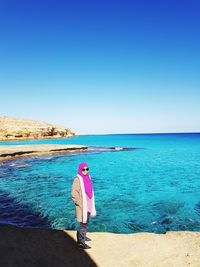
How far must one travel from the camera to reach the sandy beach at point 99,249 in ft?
24.8

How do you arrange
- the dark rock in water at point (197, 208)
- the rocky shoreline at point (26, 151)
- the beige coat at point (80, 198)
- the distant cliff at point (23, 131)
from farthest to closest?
the distant cliff at point (23, 131), the rocky shoreline at point (26, 151), the dark rock in water at point (197, 208), the beige coat at point (80, 198)

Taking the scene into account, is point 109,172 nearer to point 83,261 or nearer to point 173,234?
point 173,234

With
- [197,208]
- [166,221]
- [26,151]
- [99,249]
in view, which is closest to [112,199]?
[197,208]

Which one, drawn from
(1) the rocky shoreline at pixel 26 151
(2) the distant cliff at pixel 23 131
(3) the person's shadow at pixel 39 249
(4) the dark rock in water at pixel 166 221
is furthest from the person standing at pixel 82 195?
(2) the distant cliff at pixel 23 131

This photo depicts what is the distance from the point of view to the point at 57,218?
13.4 m

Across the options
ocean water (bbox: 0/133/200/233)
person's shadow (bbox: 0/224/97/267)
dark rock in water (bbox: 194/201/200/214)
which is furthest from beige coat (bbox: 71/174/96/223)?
dark rock in water (bbox: 194/201/200/214)

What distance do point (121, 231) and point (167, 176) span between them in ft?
54.1

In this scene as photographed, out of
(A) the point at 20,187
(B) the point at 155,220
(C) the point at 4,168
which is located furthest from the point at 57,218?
(C) the point at 4,168

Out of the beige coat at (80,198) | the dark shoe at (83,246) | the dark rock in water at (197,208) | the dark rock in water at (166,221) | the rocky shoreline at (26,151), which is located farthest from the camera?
the rocky shoreline at (26,151)

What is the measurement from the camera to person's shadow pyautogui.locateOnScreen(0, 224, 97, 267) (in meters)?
7.48

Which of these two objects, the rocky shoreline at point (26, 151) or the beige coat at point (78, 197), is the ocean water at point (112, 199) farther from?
the rocky shoreline at point (26, 151)

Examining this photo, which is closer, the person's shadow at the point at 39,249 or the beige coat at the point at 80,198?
the person's shadow at the point at 39,249

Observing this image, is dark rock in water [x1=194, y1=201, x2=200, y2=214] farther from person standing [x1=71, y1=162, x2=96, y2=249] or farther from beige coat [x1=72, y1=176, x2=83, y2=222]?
beige coat [x1=72, y1=176, x2=83, y2=222]

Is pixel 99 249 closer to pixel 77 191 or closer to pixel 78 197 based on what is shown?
pixel 78 197
